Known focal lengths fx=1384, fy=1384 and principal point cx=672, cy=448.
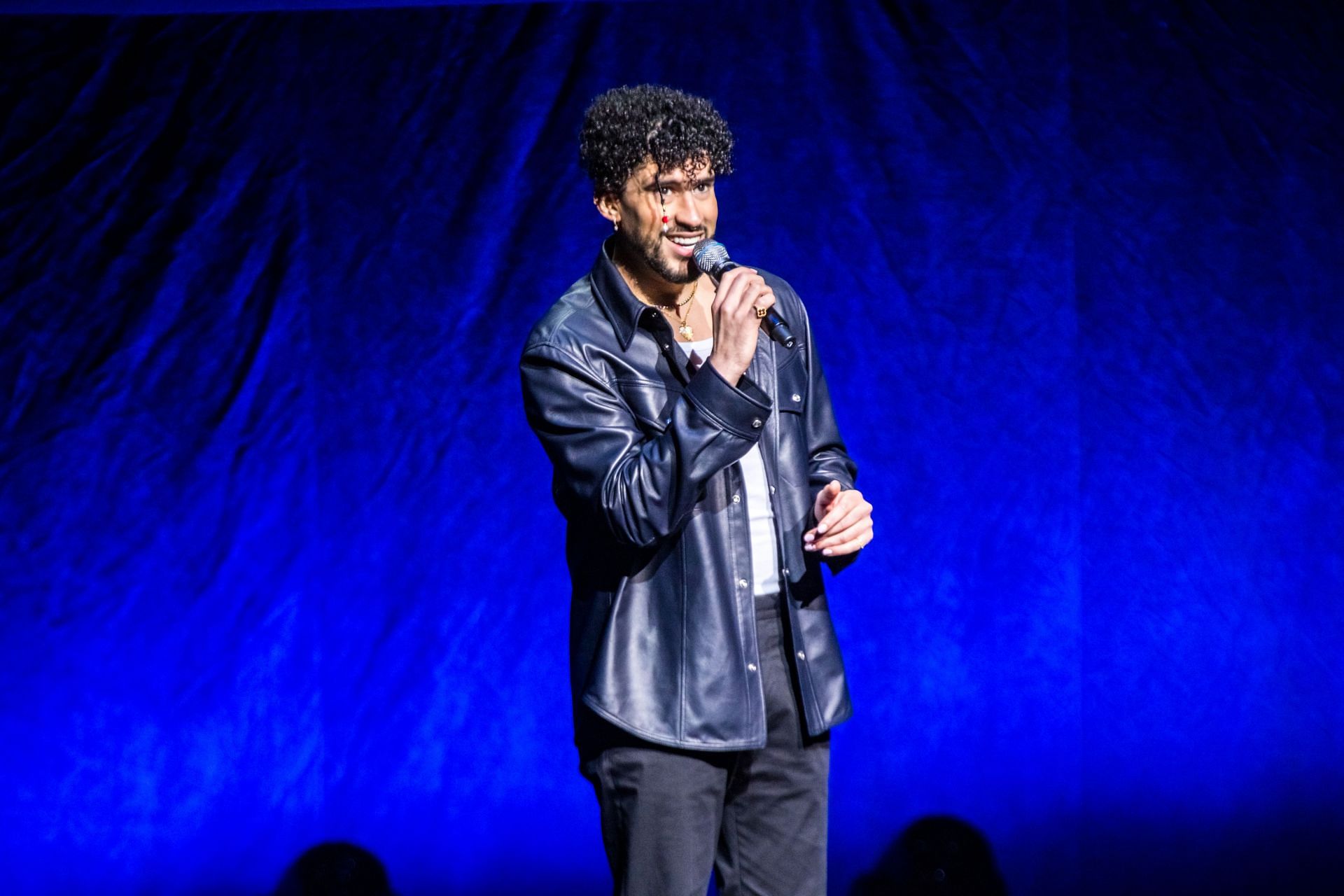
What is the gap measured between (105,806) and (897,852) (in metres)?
1.63

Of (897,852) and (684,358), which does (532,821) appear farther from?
(684,358)

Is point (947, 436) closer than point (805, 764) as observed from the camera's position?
No

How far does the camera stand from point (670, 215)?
5.39ft

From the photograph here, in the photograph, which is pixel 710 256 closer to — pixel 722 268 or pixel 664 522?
pixel 722 268

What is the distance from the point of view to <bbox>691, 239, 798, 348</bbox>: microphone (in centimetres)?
158

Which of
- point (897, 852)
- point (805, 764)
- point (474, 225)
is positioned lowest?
point (897, 852)

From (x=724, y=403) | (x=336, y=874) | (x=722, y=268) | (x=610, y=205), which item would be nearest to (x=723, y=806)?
(x=724, y=403)

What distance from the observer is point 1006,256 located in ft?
9.43

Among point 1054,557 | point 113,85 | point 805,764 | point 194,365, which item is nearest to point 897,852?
point 1054,557

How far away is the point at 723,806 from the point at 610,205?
747 mm

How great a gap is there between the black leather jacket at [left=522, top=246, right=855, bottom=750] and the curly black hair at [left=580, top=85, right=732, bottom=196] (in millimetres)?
119

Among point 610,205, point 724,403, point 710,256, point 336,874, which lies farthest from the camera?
point 336,874

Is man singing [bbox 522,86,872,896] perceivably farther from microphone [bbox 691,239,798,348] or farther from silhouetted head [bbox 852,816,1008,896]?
silhouetted head [bbox 852,816,1008,896]

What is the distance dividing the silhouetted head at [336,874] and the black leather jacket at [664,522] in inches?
56.6
